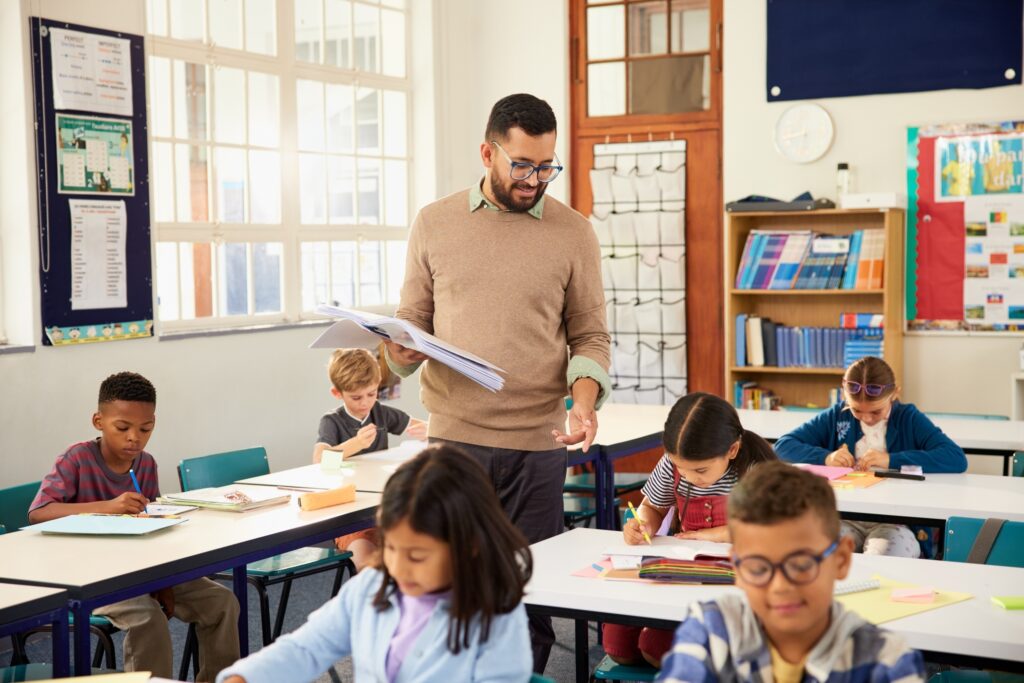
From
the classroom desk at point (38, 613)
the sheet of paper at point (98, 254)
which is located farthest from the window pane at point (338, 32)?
the classroom desk at point (38, 613)

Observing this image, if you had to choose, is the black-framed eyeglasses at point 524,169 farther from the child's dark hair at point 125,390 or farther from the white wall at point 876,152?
the white wall at point 876,152

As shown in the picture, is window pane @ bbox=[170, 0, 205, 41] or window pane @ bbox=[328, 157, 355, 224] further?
window pane @ bbox=[328, 157, 355, 224]

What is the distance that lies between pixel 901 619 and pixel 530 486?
102 centimetres

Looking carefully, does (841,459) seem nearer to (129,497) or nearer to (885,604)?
(885,604)

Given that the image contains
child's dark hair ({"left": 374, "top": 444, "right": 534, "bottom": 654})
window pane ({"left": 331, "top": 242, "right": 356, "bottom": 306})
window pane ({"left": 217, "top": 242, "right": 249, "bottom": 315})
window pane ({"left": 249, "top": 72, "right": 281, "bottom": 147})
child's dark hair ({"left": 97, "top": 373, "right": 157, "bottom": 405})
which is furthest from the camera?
window pane ({"left": 331, "top": 242, "right": 356, "bottom": 306})

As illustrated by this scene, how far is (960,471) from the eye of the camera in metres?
3.87

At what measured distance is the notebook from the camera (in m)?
3.30

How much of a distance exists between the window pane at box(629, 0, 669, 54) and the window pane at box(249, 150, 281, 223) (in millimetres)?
2234

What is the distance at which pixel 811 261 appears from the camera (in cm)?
619

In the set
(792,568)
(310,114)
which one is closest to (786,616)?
(792,568)

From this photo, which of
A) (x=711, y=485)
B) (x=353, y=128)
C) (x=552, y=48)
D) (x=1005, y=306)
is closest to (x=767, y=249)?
(x=1005, y=306)

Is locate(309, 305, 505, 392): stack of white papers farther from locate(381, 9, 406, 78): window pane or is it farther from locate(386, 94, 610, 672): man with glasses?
locate(381, 9, 406, 78): window pane

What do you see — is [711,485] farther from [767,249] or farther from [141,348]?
[767,249]

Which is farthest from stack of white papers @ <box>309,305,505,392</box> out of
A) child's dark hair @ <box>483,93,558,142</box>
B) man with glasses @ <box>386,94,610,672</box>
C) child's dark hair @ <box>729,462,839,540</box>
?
child's dark hair @ <box>729,462,839,540</box>
